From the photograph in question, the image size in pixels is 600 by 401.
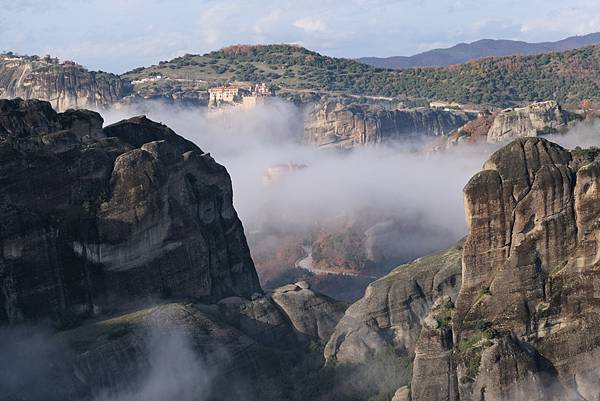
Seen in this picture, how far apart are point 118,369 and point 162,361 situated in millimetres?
2617

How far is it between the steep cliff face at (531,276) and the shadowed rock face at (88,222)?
793 inches

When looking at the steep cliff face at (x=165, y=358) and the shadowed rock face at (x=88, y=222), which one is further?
the shadowed rock face at (x=88, y=222)

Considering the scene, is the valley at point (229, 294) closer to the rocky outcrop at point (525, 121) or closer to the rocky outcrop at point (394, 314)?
the rocky outcrop at point (394, 314)

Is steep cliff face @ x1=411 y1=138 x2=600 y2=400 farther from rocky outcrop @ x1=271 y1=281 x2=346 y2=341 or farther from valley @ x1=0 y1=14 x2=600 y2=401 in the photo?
rocky outcrop @ x1=271 y1=281 x2=346 y2=341

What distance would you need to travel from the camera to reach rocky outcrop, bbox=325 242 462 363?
7856 cm

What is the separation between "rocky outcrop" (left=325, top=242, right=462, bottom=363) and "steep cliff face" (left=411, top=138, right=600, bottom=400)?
10534 millimetres

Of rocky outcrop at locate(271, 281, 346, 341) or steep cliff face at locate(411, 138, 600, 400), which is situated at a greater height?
steep cliff face at locate(411, 138, 600, 400)

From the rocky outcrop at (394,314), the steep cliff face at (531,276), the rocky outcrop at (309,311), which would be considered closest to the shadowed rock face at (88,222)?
the rocky outcrop at (309,311)

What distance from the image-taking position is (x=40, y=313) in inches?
2977

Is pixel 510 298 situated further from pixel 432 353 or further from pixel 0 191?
pixel 0 191

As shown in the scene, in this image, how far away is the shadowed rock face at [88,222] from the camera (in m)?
75.4

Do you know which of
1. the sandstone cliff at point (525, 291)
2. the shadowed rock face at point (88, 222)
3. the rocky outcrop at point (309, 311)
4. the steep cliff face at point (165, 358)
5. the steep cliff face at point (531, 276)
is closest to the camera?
the sandstone cliff at point (525, 291)

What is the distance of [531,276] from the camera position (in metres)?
66.9

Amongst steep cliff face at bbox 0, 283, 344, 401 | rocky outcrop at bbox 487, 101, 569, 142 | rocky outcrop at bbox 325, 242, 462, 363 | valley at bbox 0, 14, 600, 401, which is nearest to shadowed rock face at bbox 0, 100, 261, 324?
valley at bbox 0, 14, 600, 401
